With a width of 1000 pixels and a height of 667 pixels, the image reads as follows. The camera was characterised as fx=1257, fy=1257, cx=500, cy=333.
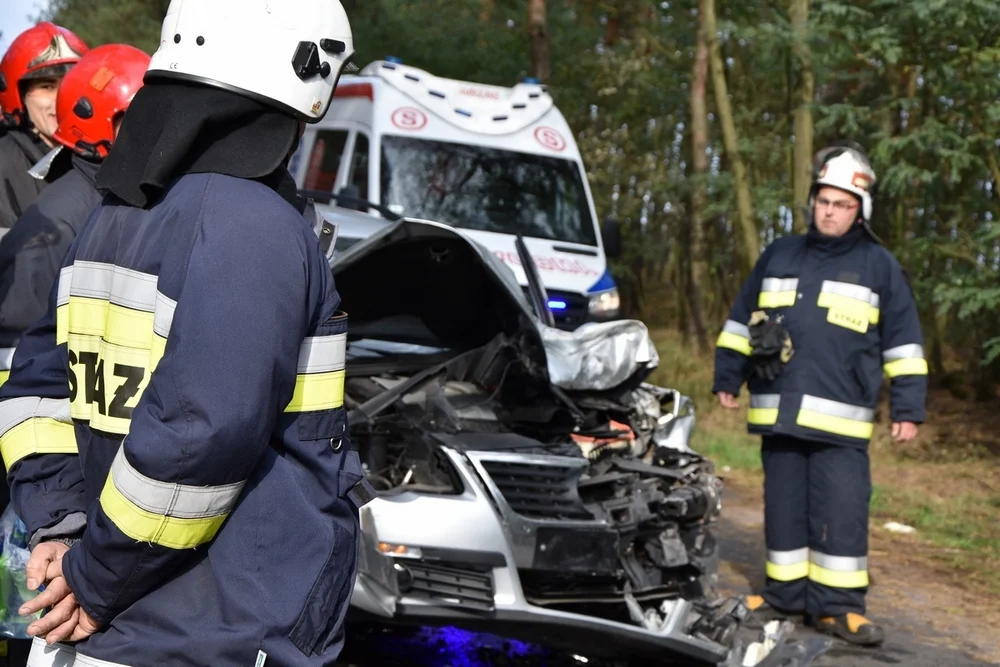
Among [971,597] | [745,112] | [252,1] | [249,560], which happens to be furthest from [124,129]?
[745,112]

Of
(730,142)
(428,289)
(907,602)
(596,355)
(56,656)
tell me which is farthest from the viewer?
(730,142)

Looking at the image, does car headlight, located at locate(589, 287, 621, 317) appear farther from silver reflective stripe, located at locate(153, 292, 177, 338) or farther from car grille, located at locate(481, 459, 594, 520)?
silver reflective stripe, located at locate(153, 292, 177, 338)

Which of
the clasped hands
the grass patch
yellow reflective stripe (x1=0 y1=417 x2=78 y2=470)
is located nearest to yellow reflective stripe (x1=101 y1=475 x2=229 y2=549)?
the clasped hands

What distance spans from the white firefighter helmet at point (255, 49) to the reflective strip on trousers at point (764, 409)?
429 centimetres

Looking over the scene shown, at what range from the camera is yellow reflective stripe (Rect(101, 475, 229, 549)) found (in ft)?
5.66

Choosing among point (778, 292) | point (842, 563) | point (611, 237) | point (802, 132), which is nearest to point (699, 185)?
point (802, 132)

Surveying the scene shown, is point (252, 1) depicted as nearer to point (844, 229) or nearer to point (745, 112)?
point (844, 229)

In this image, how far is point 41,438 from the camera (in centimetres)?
208

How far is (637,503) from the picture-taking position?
4.46 m

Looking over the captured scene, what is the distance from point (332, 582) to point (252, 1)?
895mm

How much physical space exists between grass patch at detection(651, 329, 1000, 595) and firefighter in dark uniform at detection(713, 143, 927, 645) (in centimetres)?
144

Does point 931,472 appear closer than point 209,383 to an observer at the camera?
No

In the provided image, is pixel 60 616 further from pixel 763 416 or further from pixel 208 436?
pixel 763 416

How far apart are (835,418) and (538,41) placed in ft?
38.3
